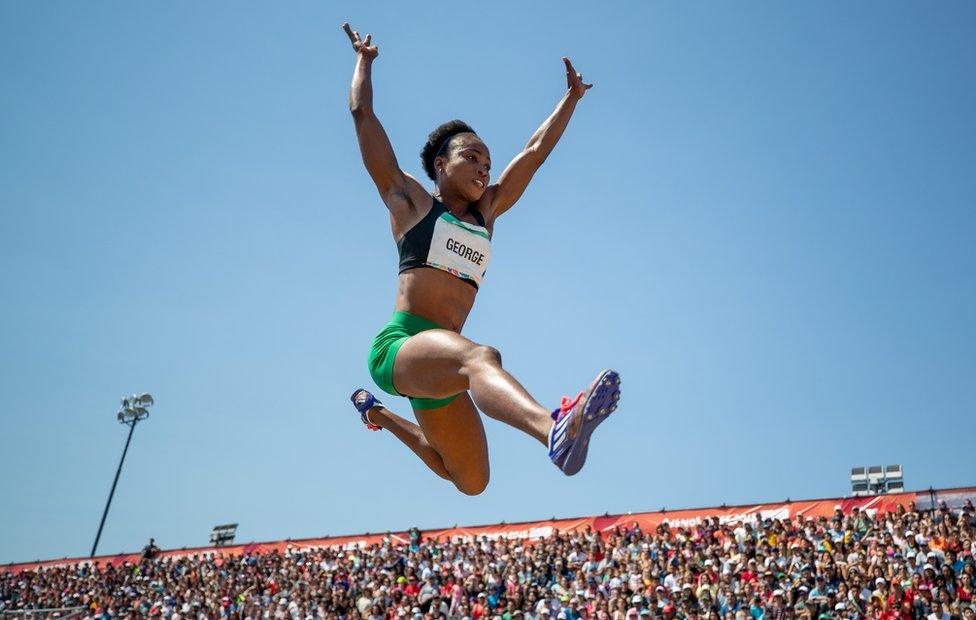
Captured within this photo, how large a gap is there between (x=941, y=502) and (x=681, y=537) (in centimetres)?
492

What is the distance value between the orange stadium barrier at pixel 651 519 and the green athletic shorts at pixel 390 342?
1447cm

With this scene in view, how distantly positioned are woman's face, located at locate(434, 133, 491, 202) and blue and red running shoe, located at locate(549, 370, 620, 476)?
244 cm

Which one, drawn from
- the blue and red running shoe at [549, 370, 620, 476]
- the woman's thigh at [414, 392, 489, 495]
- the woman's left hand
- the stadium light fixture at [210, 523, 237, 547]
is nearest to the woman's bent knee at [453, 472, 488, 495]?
the woman's thigh at [414, 392, 489, 495]

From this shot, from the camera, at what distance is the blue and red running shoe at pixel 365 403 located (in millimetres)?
8078

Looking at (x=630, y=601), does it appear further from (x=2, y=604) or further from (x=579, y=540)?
(x=2, y=604)

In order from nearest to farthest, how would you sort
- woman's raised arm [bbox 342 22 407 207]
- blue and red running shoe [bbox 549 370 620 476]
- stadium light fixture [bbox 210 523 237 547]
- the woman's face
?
blue and red running shoe [bbox 549 370 620 476], woman's raised arm [bbox 342 22 407 207], the woman's face, stadium light fixture [bbox 210 523 237 547]

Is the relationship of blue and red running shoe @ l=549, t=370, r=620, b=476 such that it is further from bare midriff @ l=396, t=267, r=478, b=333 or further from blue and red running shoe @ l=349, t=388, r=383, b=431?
blue and red running shoe @ l=349, t=388, r=383, b=431

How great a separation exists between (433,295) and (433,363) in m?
0.85

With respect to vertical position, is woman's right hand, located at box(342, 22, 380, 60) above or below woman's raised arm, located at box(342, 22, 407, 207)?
above

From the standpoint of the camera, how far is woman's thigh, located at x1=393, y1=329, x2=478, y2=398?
18.0ft

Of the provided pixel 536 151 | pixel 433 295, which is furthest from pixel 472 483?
pixel 536 151

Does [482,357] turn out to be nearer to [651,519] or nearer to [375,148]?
[375,148]

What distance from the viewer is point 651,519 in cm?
2109

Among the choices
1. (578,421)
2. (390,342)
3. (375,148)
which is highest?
(375,148)
